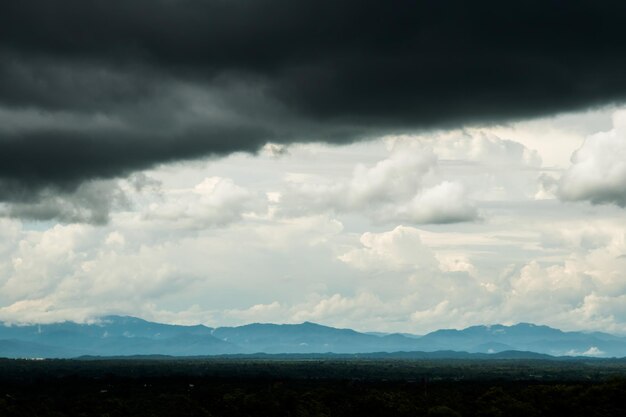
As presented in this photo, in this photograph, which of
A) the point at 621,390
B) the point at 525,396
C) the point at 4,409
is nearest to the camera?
the point at 4,409

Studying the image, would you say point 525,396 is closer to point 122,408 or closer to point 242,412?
point 242,412

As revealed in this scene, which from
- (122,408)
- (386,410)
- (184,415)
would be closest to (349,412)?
(386,410)

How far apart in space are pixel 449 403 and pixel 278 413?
36.6 metres

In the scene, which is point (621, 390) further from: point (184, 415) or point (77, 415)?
point (77, 415)

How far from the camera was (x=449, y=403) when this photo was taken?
193 metres

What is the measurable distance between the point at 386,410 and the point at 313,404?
692 inches

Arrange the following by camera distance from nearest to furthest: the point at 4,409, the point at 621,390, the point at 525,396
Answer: the point at 4,409
the point at 621,390
the point at 525,396

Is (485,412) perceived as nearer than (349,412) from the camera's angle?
Yes

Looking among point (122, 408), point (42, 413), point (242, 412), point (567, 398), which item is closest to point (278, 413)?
point (242, 412)

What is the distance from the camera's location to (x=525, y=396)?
199500mm

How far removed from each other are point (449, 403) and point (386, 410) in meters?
14.2

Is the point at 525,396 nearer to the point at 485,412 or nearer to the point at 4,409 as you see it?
the point at 485,412

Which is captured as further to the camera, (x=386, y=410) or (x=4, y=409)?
(x=386, y=410)

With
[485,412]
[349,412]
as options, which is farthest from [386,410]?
[485,412]
